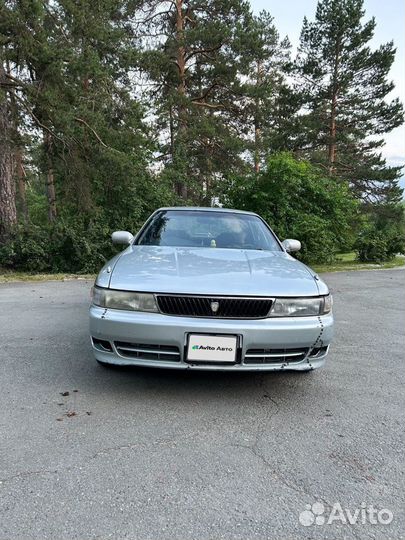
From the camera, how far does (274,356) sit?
286 cm

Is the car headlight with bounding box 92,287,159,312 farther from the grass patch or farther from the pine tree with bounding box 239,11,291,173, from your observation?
the pine tree with bounding box 239,11,291,173

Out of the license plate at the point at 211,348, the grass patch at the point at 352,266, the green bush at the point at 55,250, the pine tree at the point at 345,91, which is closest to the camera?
the license plate at the point at 211,348

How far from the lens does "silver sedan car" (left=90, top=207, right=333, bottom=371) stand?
2748 millimetres

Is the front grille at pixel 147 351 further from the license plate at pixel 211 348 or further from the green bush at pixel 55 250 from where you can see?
the green bush at pixel 55 250

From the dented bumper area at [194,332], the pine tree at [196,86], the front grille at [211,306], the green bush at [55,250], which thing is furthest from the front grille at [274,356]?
the pine tree at [196,86]

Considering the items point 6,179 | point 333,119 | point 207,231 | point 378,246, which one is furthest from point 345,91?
point 207,231

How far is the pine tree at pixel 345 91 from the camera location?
22625mm

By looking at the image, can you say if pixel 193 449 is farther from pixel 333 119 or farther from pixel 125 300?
pixel 333 119

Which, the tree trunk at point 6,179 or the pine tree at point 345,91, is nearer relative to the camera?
the tree trunk at point 6,179

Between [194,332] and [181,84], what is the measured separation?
18357mm

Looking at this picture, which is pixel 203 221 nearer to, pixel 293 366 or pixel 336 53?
pixel 293 366

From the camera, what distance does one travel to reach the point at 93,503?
6.37ft

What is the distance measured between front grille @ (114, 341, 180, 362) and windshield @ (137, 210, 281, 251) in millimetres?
1415

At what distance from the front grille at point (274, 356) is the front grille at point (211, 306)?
0.80 ft
